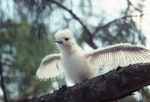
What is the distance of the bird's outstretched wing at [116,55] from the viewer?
2.14m

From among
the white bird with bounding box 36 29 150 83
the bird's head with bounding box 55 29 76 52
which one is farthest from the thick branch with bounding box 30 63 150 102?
the bird's head with bounding box 55 29 76 52

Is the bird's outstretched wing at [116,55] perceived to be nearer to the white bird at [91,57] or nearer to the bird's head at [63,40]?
the white bird at [91,57]

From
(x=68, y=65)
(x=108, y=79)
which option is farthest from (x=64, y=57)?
(x=108, y=79)

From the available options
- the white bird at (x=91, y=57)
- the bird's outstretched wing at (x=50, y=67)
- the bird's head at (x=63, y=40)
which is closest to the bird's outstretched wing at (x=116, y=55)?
the white bird at (x=91, y=57)

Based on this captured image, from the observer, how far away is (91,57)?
7.14 feet

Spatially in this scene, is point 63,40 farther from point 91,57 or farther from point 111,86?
point 111,86

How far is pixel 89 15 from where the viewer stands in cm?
316

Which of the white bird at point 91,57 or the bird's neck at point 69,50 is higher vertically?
the bird's neck at point 69,50

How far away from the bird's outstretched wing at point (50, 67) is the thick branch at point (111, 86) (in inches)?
20.7

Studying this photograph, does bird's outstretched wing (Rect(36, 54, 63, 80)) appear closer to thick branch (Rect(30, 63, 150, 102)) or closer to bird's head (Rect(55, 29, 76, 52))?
bird's head (Rect(55, 29, 76, 52))

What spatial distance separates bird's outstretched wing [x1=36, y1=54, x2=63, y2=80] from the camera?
240cm

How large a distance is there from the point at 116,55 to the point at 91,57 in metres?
0.12

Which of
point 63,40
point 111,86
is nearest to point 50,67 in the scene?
point 63,40

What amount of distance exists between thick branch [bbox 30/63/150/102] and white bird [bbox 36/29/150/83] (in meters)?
0.26
